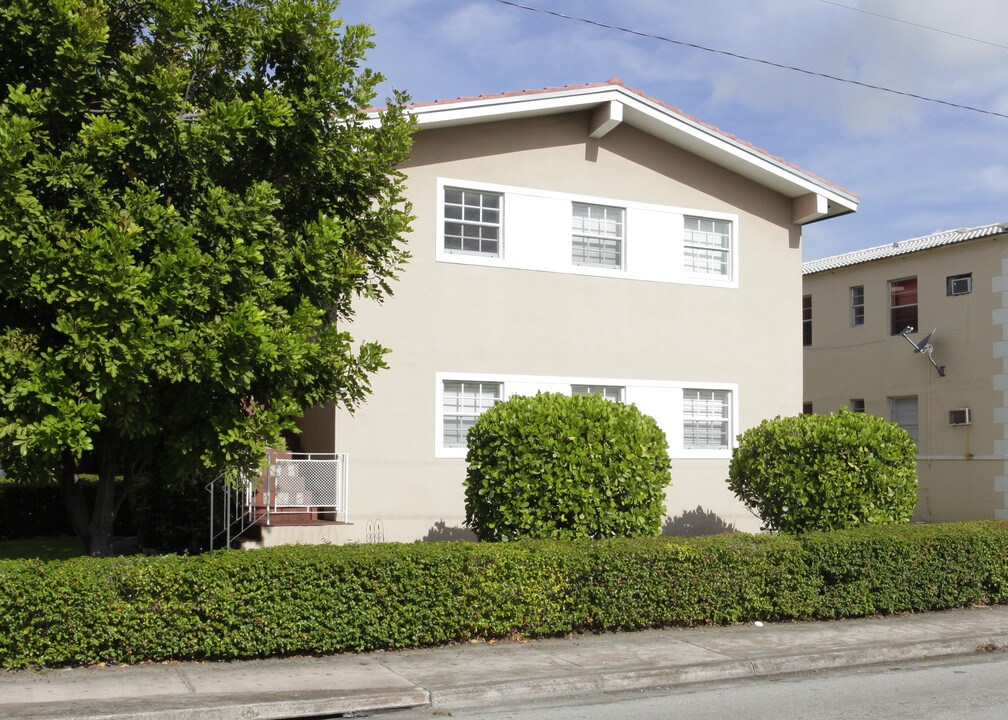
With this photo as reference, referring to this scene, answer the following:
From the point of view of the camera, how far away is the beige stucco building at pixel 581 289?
14.1 metres

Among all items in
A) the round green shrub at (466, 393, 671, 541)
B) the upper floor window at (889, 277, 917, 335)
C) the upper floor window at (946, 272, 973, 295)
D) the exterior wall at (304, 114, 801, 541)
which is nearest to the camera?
the round green shrub at (466, 393, 671, 541)

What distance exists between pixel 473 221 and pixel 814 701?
28.5 feet

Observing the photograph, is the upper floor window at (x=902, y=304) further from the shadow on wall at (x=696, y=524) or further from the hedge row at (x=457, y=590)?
the hedge row at (x=457, y=590)

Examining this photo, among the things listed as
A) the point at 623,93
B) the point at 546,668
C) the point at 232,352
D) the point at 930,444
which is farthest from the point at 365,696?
the point at 930,444

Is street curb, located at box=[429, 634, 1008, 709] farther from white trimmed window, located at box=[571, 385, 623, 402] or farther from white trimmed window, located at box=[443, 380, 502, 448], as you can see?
white trimmed window, located at box=[571, 385, 623, 402]

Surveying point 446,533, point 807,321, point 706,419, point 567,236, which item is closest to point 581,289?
point 567,236

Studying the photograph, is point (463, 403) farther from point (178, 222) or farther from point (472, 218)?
point (178, 222)

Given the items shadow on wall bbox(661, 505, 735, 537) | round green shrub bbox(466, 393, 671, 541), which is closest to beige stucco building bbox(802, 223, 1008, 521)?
shadow on wall bbox(661, 505, 735, 537)

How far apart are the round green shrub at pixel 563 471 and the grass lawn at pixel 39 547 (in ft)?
18.7

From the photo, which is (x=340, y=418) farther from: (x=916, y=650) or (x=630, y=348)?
(x=916, y=650)

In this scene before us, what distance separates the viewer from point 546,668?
29.3 feet

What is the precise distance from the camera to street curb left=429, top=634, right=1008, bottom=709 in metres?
8.22

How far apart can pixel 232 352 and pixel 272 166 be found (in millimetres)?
2129

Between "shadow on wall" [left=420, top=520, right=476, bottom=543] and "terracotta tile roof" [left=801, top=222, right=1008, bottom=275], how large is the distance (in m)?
10.4
